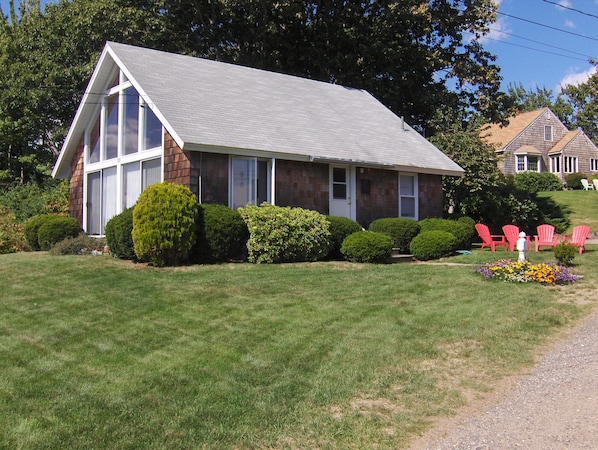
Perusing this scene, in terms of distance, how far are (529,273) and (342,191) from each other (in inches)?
298

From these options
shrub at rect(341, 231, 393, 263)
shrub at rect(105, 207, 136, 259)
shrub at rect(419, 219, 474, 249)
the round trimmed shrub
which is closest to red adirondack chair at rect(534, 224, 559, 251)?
shrub at rect(419, 219, 474, 249)

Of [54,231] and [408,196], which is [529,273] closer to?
[408,196]

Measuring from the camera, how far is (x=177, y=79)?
55.0 ft

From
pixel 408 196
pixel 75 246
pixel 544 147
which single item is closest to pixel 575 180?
pixel 544 147

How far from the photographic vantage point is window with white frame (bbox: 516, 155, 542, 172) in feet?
149

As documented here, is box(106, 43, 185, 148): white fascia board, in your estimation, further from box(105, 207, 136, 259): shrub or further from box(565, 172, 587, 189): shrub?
box(565, 172, 587, 189): shrub

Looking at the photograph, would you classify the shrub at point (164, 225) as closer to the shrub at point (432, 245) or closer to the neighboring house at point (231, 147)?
the neighboring house at point (231, 147)

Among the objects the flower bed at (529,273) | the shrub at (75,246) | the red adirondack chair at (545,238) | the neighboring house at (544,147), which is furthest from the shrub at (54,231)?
the neighboring house at (544,147)

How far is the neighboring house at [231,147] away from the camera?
14.6 m

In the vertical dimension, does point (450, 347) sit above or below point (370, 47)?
below

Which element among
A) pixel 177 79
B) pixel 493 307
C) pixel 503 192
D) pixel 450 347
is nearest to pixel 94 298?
pixel 450 347

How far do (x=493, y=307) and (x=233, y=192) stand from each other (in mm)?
7960

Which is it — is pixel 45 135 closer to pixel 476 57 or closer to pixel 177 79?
pixel 177 79

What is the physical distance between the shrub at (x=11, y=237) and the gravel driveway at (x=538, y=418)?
16.7 meters
